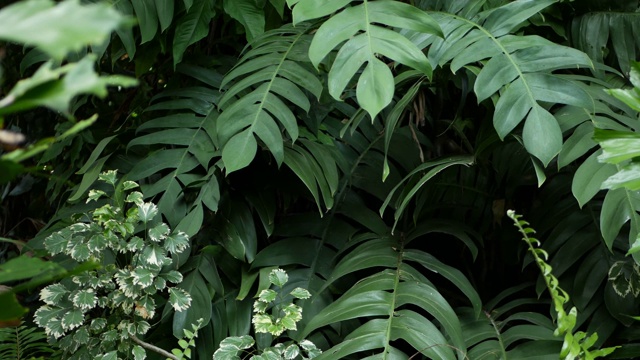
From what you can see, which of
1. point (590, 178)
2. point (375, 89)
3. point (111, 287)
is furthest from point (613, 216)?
point (111, 287)

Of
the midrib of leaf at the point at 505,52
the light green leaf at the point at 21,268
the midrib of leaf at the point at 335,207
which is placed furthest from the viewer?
the midrib of leaf at the point at 335,207

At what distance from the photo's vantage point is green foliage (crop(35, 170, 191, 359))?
129 cm

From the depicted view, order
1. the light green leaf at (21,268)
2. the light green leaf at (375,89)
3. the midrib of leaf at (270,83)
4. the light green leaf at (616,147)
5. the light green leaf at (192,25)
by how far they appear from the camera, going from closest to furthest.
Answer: the light green leaf at (21,268), the light green leaf at (616,147), the light green leaf at (375,89), the midrib of leaf at (270,83), the light green leaf at (192,25)

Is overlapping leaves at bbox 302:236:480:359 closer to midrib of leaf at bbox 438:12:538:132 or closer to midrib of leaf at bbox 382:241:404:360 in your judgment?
midrib of leaf at bbox 382:241:404:360

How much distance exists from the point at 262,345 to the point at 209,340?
144 mm

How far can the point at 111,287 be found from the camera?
1352 millimetres

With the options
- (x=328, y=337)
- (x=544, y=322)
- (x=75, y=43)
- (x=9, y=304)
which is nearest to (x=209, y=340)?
(x=328, y=337)

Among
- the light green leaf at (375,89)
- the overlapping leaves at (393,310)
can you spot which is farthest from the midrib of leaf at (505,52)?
the overlapping leaves at (393,310)

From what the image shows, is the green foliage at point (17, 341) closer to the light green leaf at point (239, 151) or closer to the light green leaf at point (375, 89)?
the light green leaf at point (239, 151)

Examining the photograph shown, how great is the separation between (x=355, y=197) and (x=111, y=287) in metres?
0.63

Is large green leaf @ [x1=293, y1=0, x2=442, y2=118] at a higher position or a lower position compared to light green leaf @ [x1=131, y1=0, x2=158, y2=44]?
higher

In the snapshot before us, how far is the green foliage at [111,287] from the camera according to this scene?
129 cm

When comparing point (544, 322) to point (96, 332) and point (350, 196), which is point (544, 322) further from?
point (96, 332)

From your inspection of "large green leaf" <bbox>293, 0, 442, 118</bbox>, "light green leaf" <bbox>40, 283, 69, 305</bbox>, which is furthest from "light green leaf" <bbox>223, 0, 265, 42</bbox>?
"light green leaf" <bbox>40, 283, 69, 305</bbox>
